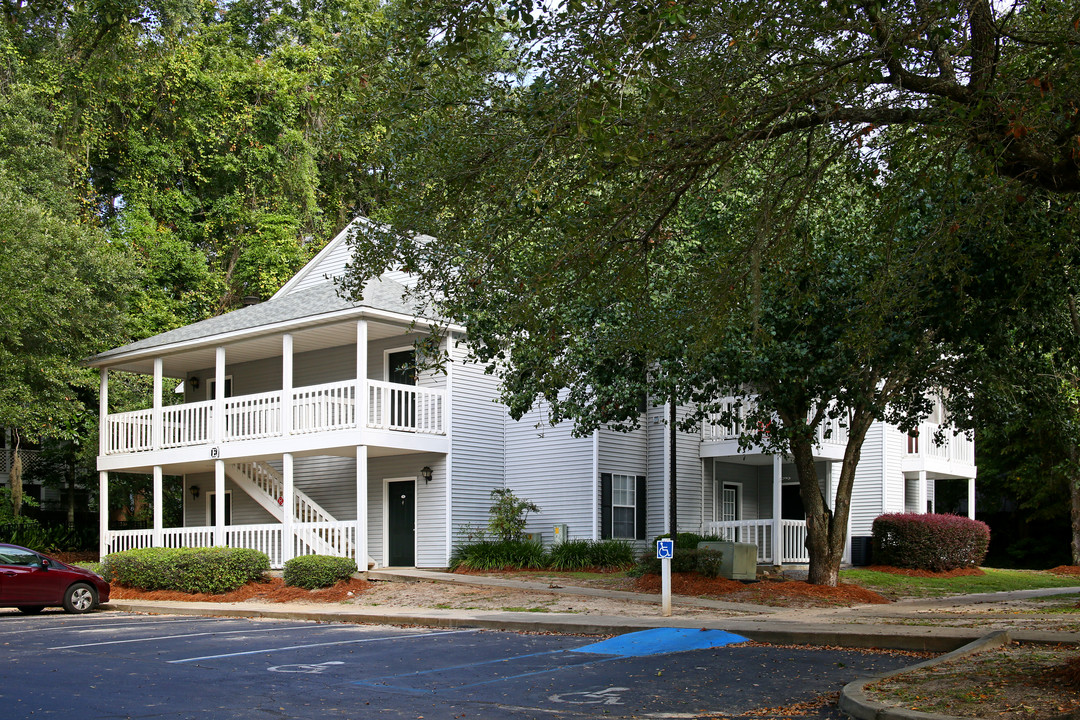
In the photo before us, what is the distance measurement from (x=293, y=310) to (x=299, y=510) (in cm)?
474

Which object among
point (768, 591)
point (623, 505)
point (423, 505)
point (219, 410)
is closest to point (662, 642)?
point (768, 591)

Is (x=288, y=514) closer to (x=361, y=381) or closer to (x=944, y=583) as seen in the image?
(x=361, y=381)

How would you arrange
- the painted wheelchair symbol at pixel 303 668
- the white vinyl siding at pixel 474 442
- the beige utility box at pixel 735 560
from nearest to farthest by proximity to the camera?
the painted wheelchair symbol at pixel 303 668 → the beige utility box at pixel 735 560 → the white vinyl siding at pixel 474 442

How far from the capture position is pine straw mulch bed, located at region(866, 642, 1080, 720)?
23.7ft

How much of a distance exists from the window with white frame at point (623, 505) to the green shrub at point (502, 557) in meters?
2.38

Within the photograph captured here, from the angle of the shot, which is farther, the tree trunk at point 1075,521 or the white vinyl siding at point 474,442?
the tree trunk at point 1075,521

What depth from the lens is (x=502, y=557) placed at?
23.1 meters

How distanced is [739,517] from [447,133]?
2098 centimetres

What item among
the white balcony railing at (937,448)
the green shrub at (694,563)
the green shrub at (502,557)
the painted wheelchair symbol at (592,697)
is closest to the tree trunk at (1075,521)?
the white balcony railing at (937,448)

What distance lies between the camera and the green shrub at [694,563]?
20453 mm

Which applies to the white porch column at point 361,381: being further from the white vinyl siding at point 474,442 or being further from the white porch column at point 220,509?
the white porch column at point 220,509

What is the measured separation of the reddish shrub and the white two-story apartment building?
228cm

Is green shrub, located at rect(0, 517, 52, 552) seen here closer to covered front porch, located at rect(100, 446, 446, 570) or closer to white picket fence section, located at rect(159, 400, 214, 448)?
covered front porch, located at rect(100, 446, 446, 570)

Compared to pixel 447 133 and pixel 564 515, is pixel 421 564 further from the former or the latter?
pixel 447 133
